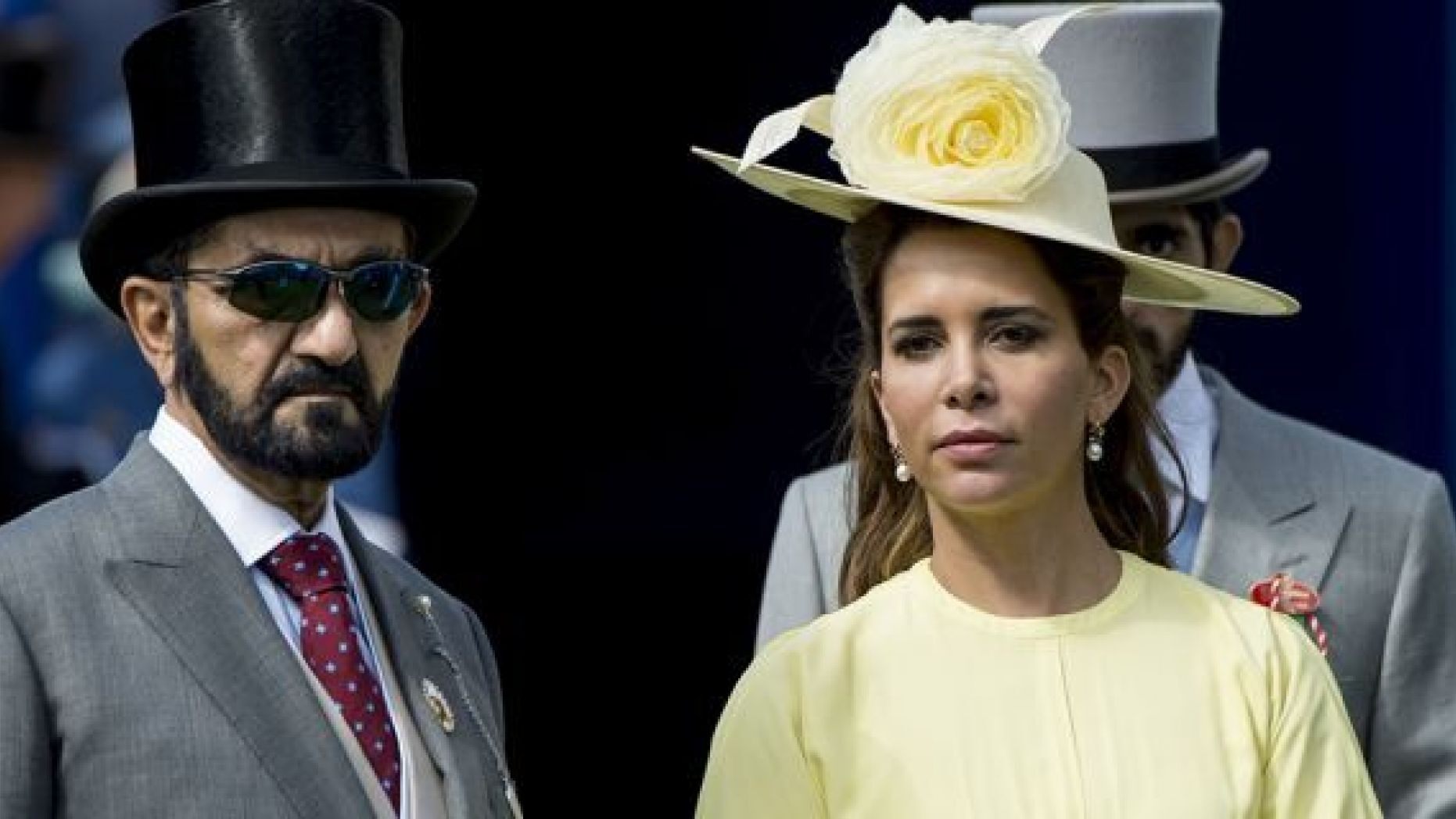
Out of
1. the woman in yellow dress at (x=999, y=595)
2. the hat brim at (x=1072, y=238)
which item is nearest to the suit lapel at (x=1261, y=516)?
the hat brim at (x=1072, y=238)

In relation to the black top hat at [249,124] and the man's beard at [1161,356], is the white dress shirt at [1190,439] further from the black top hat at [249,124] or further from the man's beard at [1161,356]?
the black top hat at [249,124]

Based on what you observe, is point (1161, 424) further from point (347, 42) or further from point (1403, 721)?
point (347, 42)

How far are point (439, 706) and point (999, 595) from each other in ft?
2.42

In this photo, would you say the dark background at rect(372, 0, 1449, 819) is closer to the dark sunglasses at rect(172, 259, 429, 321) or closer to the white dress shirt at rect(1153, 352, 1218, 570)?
the white dress shirt at rect(1153, 352, 1218, 570)

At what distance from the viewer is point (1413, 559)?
17.9ft

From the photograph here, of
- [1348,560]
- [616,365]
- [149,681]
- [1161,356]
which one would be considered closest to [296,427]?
[149,681]

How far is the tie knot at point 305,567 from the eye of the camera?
4.42m

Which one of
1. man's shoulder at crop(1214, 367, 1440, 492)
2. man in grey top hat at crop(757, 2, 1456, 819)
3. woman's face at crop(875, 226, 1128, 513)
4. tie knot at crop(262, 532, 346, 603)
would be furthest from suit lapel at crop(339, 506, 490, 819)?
man's shoulder at crop(1214, 367, 1440, 492)

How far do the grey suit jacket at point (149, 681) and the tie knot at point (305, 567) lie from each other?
0.08 metres

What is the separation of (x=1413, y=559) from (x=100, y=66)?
281cm

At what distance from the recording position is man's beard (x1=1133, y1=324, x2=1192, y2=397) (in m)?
5.44

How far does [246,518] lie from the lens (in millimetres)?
4406

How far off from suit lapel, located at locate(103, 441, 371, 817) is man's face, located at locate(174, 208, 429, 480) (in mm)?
119

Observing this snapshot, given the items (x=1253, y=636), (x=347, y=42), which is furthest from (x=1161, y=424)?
(x=347, y=42)
